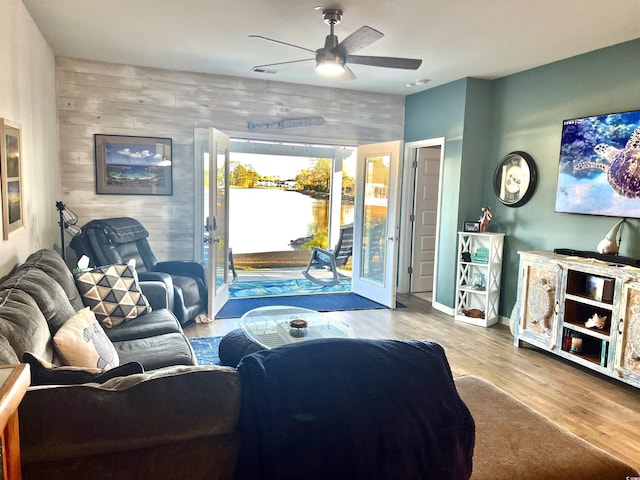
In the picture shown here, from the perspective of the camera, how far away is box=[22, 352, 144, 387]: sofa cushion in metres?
1.43

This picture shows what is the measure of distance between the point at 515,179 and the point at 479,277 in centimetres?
112

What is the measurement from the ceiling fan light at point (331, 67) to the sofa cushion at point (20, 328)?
2.28 m

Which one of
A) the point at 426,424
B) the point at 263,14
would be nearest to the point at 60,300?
the point at 426,424

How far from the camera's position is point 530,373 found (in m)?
3.59

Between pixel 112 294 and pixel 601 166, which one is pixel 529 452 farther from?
pixel 601 166

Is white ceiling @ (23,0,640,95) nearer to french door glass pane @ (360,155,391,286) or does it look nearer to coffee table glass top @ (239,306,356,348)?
french door glass pane @ (360,155,391,286)

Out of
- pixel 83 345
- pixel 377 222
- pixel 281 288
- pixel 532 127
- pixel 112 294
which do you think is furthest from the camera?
pixel 281 288

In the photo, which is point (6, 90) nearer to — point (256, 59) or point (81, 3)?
point (81, 3)

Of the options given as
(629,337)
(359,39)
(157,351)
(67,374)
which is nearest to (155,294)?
(157,351)

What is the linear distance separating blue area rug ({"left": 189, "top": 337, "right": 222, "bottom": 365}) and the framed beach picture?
1.87 meters

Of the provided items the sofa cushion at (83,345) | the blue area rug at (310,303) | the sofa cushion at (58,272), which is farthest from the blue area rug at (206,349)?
the sofa cushion at (83,345)

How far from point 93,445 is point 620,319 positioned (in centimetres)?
342

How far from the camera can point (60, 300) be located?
2.38 meters

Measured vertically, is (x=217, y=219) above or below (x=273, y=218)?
above
